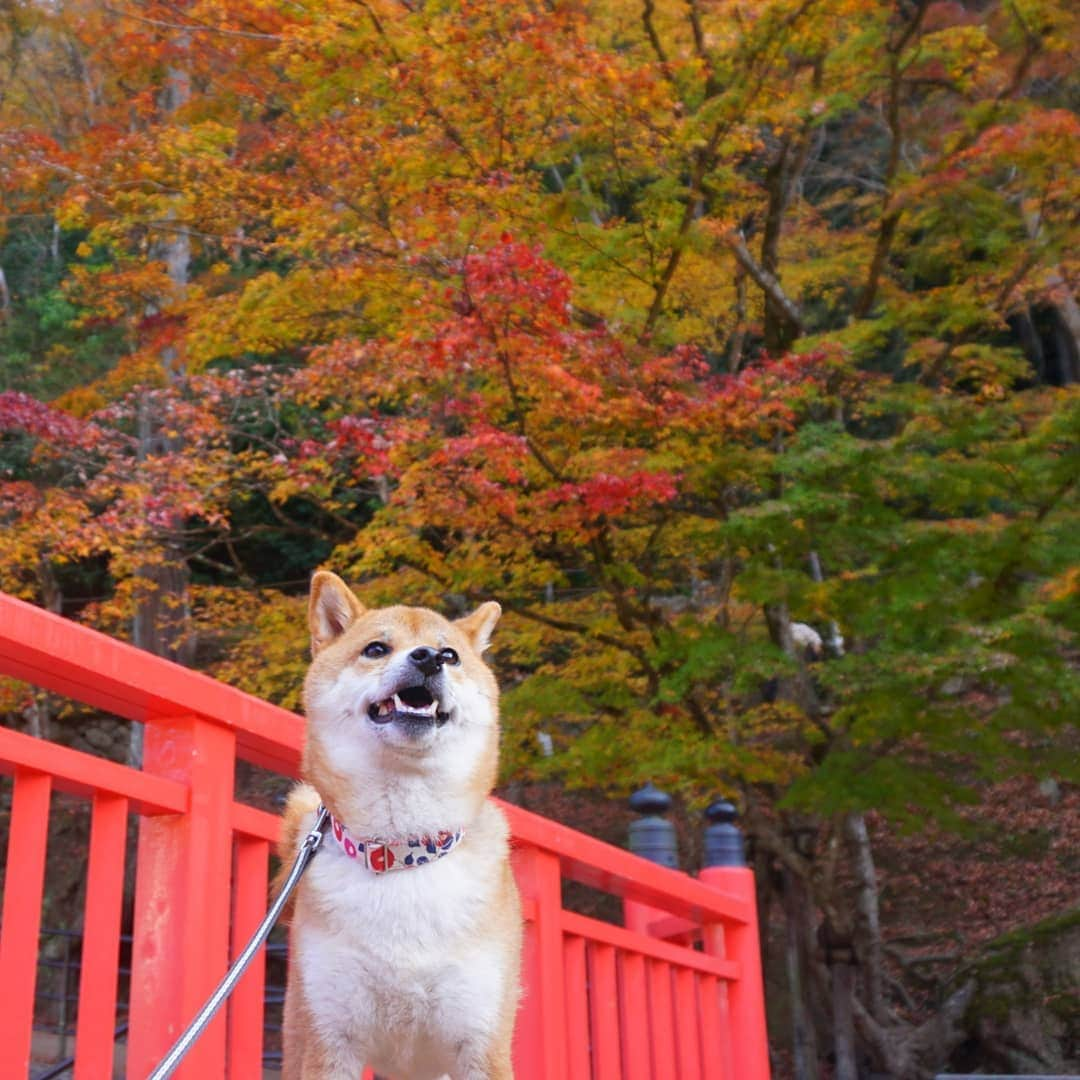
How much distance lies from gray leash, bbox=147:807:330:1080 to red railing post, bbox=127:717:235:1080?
0.39 feet

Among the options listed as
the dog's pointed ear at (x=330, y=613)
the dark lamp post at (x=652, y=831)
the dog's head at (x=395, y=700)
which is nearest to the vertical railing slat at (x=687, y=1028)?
the dark lamp post at (x=652, y=831)

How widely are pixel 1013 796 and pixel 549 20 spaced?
12146 millimetres

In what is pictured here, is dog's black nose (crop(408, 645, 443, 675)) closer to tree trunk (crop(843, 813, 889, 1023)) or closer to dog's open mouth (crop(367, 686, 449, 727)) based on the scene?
dog's open mouth (crop(367, 686, 449, 727))

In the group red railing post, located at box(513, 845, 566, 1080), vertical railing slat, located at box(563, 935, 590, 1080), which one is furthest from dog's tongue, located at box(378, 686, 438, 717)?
vertical railing slat, located at box(563, 935, 590, 1080)

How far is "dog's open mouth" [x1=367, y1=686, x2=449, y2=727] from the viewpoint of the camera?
2.21 metres

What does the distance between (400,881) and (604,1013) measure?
2.03 m

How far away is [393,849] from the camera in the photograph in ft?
7.17

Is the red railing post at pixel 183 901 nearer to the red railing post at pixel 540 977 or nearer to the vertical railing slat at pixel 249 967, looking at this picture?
Answer: the vertical railing slat at pixel 249 967

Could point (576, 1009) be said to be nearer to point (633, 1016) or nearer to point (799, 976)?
point (633, 1016)

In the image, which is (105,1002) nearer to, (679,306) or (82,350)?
(679,306)

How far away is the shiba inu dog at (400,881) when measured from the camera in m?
2.13

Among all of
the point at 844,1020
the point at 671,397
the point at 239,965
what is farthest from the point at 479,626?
the point at 844,1020

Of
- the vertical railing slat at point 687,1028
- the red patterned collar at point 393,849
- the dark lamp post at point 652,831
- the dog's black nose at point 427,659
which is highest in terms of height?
the dark lamp post at point 652,831

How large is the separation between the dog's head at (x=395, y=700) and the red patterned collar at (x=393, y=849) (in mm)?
108
